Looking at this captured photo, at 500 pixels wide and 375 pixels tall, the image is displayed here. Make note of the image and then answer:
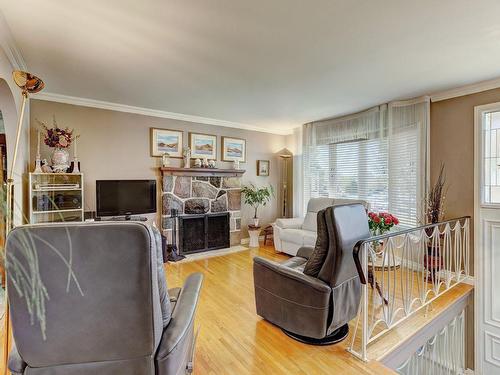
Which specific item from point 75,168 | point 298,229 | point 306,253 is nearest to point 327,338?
point 306,253

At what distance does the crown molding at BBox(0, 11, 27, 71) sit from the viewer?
6.59ft

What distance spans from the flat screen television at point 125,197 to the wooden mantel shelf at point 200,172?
12.3 inches

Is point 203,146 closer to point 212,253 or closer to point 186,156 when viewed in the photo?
point 186,156

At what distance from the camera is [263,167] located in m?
5.81

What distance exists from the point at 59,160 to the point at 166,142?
5.23 feet

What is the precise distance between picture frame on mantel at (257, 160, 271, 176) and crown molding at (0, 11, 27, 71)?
13.2 feet

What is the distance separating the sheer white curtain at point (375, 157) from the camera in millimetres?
3750

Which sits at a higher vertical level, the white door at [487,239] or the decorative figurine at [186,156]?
the decorative figurine at [186,156]

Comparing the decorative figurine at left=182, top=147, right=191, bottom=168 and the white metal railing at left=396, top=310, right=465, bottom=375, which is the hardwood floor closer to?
the white metal railing at left=396, top=310, right=465, bottom=375

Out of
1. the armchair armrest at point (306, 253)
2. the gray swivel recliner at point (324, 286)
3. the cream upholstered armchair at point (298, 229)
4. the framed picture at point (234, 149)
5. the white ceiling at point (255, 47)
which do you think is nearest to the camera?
the white ceiling at point (255, 47)

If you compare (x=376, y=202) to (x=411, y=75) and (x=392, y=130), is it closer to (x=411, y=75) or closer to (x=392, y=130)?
(x=392, y=130)

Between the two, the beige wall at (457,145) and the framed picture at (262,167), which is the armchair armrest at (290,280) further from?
the framed picture at (262,167)

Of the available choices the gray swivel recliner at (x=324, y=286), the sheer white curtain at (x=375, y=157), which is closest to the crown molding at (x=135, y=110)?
the sheer white curtain at (x=375, y=157)

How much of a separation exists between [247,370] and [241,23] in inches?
101
